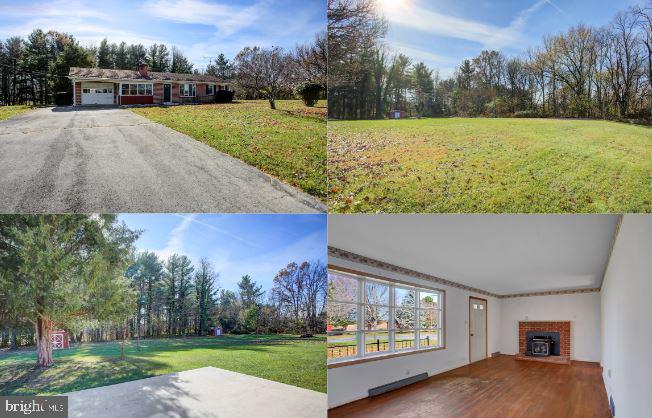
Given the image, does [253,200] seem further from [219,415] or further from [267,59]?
[219,415]

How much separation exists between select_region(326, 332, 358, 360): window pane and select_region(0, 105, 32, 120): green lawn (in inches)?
169

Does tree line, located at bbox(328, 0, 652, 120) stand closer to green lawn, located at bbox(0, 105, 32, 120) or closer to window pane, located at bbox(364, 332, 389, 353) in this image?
green lawn, located at bbox(0, 105, 32, 120)

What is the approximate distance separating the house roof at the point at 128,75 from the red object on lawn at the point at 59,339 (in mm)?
2887

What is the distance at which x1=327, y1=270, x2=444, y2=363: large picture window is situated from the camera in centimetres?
600

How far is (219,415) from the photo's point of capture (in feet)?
16.8

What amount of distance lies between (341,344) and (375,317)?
0.85 metres

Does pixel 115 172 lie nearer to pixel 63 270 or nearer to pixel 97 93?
pixel 97 93

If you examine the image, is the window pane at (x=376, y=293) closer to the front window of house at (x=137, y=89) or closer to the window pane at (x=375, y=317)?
the window pane at (x=375, y=317)

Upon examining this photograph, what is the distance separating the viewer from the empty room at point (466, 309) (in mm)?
4121

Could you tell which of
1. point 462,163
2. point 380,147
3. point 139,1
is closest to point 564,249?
point 462,163

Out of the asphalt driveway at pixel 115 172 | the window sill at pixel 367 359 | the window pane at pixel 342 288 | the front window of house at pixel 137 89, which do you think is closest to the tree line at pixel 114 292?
the window pane at pixel 342 288

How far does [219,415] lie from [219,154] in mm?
3150

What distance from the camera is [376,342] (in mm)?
6613

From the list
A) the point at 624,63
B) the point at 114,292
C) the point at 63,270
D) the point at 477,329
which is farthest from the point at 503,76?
the point at 477,329
